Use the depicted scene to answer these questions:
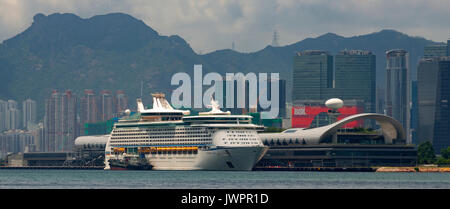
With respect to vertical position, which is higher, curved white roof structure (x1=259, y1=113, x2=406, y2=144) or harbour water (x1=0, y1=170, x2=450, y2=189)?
curved white roof structure (x1=259, y1=113, x2=406, y2=144)

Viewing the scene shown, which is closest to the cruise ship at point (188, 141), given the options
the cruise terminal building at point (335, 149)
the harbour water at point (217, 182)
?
the cruise terminal building at point (335, 149)

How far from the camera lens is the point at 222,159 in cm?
15838

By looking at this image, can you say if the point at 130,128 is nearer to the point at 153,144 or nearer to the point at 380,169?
the point at 153,144

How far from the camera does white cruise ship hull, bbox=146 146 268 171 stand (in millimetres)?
158250

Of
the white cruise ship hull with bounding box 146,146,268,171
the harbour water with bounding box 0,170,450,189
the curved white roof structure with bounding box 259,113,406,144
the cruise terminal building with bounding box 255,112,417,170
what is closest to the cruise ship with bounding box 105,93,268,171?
the white cruise ship hull with bounding box 146,146,268,171

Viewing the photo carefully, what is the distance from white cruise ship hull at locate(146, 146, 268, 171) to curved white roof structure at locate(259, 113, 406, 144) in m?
17.6

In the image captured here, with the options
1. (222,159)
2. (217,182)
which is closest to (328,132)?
(222,159)

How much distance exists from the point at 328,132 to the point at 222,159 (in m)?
29.0

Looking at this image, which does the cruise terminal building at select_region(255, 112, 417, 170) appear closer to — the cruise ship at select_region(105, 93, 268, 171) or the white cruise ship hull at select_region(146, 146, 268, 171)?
the cruise ship at select_region(105, 93, 268, 171)

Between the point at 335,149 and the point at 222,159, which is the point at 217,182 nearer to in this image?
the point at 222,159

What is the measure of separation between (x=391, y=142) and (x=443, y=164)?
13.2 m

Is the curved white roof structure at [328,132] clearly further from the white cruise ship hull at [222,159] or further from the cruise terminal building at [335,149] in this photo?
the white cruise ship hull at [222,159]
